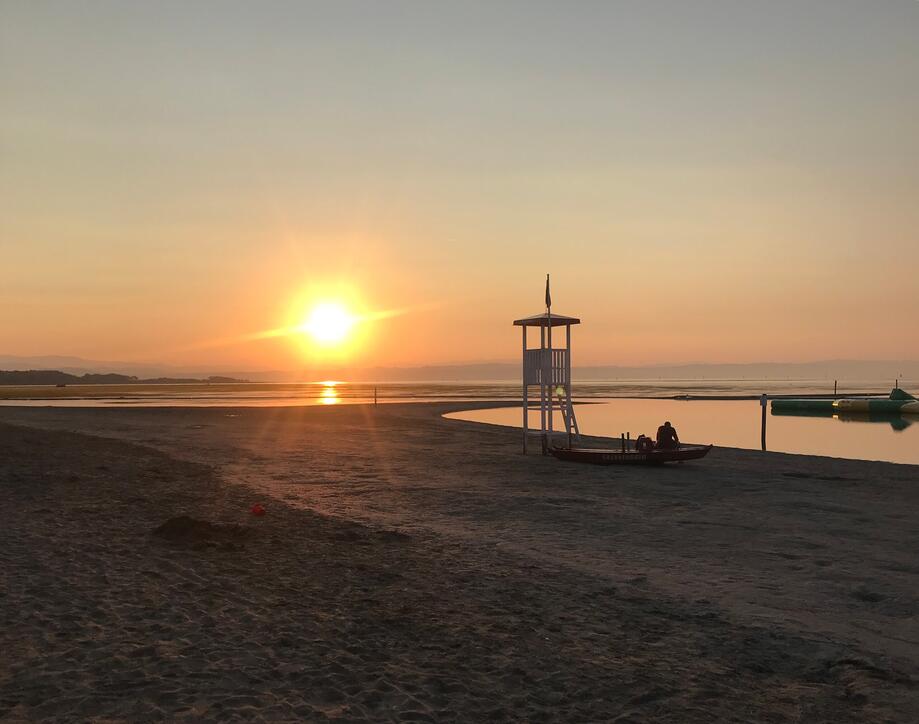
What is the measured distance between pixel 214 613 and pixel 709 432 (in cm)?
4664

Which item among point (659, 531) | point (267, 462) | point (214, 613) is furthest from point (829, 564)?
point (267, 462)

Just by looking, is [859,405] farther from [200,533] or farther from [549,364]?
[200,533]

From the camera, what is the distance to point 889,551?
511 inches

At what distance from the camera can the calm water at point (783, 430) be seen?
40278 mm

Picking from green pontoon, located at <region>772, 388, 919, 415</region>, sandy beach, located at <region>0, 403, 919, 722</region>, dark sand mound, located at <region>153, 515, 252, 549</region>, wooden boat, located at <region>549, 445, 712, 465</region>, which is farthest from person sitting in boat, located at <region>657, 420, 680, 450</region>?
green pontoon, located at <region>772, 388, 919, 415</region>

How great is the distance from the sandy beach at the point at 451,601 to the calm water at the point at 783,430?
21.4 m

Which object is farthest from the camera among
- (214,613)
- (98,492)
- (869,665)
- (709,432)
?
(709,432)

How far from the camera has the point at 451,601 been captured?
9758 mm

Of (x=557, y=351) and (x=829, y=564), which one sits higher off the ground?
(x=557, y=351)

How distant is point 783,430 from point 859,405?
24.7m

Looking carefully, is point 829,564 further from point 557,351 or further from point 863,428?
point 863,428

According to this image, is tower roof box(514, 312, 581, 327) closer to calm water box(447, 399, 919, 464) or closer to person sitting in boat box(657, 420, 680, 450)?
person sitting in boat box(657, 420, 680, 450)

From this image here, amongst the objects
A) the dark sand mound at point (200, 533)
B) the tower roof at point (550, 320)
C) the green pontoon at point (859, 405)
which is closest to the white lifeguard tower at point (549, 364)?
the tower roof at point (550, 320)

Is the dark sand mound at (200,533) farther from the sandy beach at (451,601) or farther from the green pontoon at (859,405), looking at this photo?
the green pontoon at (859,405)
